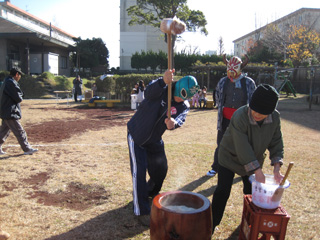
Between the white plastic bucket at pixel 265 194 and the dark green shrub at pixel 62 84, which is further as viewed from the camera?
the dark green shrub at pixel 62 84

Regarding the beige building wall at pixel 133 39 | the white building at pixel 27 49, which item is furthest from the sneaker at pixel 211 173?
the beige building wall at pixel 133 39

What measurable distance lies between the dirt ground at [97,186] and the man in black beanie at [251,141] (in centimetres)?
73

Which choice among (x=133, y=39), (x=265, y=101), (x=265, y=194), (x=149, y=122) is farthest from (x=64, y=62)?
(x=265, y=194)

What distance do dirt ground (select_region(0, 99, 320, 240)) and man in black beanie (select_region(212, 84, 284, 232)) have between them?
73 cm

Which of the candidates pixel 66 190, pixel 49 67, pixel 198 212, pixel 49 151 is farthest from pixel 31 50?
pixel 198 212

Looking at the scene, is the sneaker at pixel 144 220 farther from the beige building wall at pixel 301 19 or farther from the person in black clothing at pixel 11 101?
the beige building wall at pixel 301 19

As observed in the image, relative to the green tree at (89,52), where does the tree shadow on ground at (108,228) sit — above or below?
below

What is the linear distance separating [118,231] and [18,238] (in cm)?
103

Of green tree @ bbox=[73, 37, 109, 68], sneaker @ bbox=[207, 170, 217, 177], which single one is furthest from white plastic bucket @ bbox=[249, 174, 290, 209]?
green tree @ bbox=[73, 37, 109, 68]

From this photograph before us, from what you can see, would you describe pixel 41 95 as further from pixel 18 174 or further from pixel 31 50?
pixel 18 174

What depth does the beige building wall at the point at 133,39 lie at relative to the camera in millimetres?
50656

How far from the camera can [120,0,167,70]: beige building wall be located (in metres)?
50.7

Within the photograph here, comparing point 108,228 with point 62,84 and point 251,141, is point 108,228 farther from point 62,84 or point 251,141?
point 62,84

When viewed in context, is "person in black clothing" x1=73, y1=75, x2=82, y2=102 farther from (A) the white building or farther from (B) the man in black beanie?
(B) the man in black beanie
